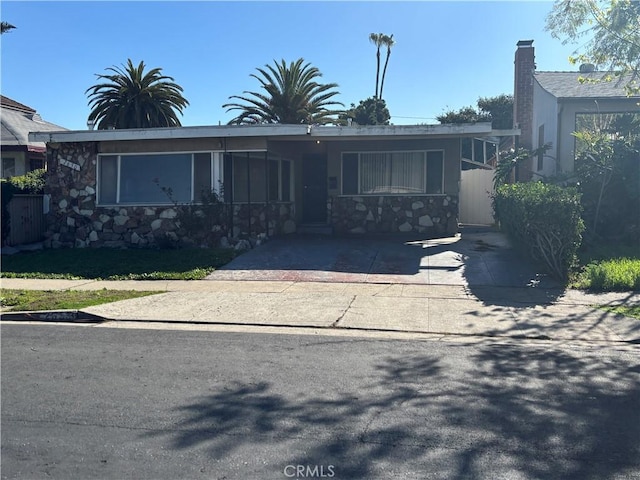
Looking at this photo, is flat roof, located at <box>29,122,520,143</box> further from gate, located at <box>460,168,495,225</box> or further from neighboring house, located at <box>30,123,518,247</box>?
gate, located at <box>460,168,495,225</box>

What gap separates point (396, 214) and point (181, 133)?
21.6 feet

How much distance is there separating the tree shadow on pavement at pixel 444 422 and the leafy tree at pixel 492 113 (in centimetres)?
4343

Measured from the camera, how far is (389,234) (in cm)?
1684

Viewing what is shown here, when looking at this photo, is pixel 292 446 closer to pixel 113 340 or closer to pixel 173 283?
pixel 113 340

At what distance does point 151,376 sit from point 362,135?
410 inches

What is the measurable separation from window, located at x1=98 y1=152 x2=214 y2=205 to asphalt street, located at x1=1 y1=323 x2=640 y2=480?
8.56 metres

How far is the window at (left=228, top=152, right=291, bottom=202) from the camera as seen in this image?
51.0 ft

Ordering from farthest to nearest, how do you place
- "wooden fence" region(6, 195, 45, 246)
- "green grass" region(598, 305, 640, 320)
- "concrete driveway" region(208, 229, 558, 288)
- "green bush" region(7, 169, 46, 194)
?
"green bush" region(7, 169, 46, 194) → "wooden fence" region(6, 195, 45, 246) → "concrete driveway" region(208, 229, 558, 288) → "green grass" region(598, 305, 640, 320)

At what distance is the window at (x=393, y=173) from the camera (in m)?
16.8

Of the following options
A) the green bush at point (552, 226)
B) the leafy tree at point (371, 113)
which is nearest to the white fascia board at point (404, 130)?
the green bush at point (552, 226)

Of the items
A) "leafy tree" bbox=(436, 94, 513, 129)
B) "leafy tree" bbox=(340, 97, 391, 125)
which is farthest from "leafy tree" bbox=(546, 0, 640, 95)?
"leafy tree" bbox=(436, 94, 513, 129)

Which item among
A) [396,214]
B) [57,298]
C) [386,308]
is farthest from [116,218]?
[386,308]

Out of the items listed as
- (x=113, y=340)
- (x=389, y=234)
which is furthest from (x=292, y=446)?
(x=389, y=234)

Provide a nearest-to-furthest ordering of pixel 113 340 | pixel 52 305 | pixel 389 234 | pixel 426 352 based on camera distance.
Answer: pixel 426 352 < pixel 113 340 < pixel 52 305 < pixel 389 234
